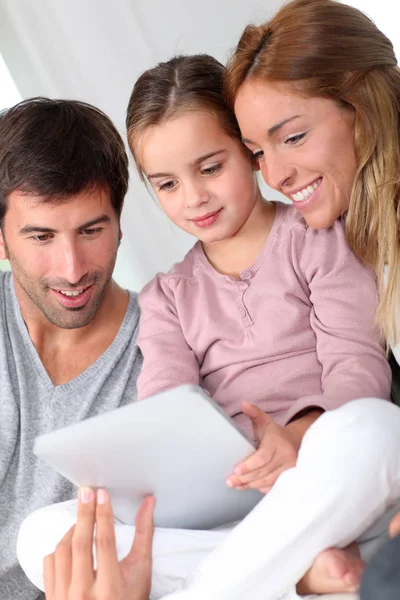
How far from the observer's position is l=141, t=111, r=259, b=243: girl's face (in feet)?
5.53

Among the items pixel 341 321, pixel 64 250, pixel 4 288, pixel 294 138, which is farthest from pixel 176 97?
pixel 4 288

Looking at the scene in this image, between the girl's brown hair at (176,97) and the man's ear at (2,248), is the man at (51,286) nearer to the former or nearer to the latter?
the man's ear at (2,248)

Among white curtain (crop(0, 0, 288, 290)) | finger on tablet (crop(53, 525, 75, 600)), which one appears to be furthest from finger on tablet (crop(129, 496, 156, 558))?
white curtain (crop(0, 0, 288, 290))

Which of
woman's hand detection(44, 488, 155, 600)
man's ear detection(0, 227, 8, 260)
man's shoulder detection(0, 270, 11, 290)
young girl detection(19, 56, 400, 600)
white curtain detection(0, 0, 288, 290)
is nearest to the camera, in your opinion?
woman's hand detection(44, 488, 155, 600)

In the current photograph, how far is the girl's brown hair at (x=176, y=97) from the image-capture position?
1721 millimetres

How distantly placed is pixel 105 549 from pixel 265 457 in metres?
A: 0.27

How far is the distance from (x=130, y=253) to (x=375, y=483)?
1.64 meters

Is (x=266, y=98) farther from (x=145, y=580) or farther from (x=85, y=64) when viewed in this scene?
(x=85, y=64)

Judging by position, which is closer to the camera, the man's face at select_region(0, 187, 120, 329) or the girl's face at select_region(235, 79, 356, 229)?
the girl's face at select_region(235, 79, 356, 229)

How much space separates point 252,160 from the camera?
1.79m

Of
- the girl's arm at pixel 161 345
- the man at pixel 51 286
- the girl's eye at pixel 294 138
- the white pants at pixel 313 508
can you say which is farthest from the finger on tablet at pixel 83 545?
the girl's eye at pixel 294 138

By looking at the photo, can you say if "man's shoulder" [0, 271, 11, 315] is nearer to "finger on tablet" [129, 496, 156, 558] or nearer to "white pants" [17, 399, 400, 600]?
"finger on tablet" [129, 496, 156, 558]

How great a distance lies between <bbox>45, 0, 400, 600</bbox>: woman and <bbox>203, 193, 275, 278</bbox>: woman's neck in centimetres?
15

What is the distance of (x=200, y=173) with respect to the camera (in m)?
1.71
